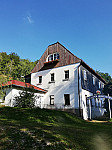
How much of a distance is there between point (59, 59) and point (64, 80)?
409cm

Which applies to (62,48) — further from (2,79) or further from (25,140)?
(25,140)

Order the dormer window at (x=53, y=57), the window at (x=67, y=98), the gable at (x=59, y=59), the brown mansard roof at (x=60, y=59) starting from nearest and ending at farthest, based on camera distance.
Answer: the window at (x=67, y=98) < the brown mansard roof at (x=60, y=59) < the gable at (x=59, y=59) < the dormer window at (x=53, y=57)

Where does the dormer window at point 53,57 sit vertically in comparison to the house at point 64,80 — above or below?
above

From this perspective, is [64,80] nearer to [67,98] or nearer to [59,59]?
[67,98]

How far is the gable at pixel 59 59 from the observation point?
2040 cm

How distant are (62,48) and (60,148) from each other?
19.7 metres

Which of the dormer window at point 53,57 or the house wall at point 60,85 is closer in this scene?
the house wall at point 60,85

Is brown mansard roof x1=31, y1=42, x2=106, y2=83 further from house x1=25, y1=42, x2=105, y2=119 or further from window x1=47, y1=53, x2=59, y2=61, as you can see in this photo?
window x1=47, y1=53, x2=59, y2=61

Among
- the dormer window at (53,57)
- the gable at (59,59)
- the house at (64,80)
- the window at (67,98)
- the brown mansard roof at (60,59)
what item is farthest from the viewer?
the dormer window at (53,57)

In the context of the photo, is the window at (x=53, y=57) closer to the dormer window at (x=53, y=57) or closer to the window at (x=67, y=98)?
the dormer window at (x=53, y=57)

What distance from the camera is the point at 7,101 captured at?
57.3ft

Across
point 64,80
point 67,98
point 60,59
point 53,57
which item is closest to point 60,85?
point 64,80

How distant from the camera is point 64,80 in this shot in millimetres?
19969

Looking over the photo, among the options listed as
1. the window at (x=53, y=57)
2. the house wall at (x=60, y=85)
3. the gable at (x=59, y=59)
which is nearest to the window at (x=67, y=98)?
the house wall at (x=60, y=85)
